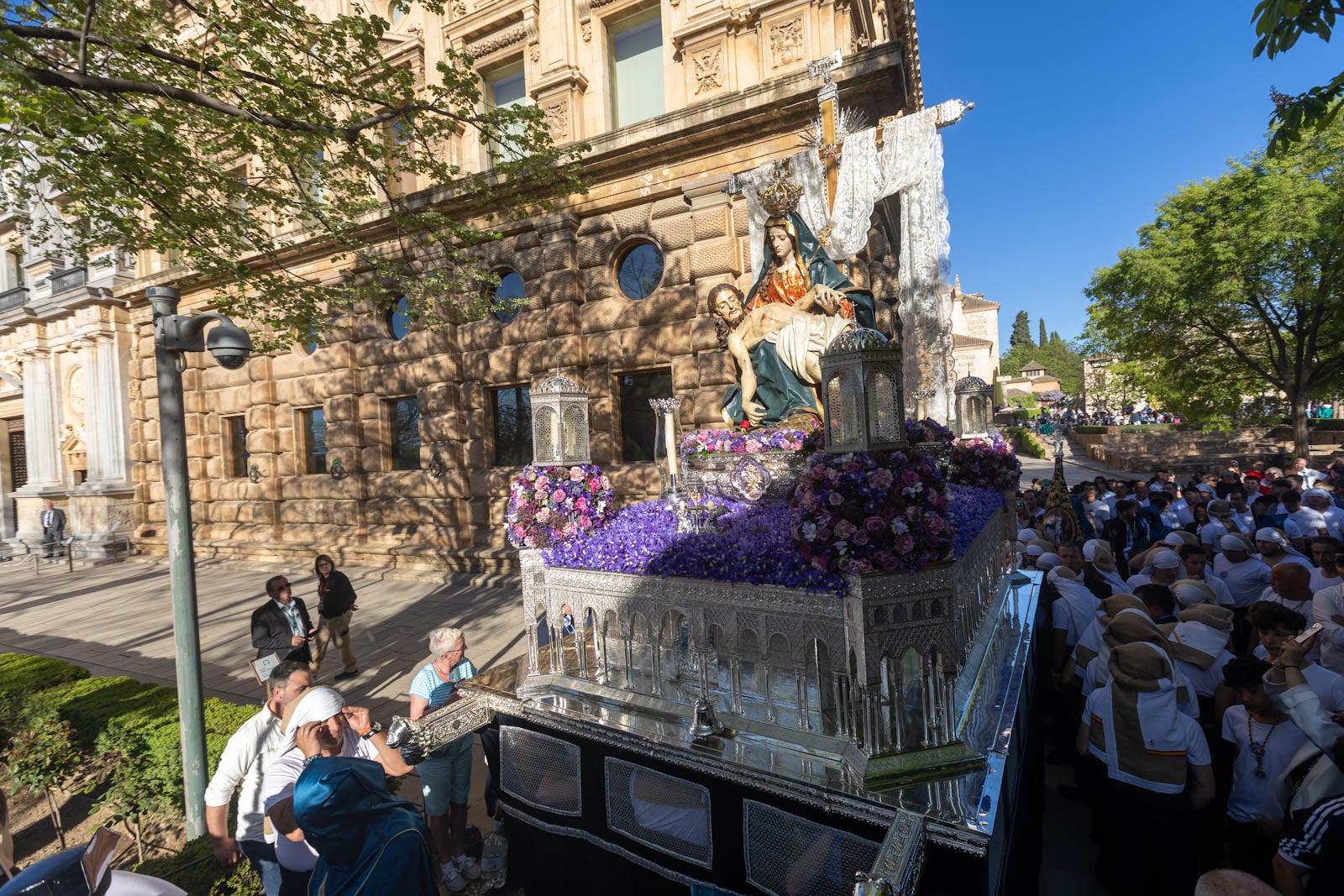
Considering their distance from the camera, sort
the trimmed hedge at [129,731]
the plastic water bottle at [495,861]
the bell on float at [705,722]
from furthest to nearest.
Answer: the trimmed hedge at [129,731], the plastic water bottle at [495,861], the bell on float at [705,722]

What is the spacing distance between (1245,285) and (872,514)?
979 inches

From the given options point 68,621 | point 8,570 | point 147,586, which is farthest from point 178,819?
point 8,570

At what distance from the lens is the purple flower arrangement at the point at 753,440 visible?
6016 mm

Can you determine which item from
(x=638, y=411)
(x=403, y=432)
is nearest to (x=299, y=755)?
(x=638, y=411)

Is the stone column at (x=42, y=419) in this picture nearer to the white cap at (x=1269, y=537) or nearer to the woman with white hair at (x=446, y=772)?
the woman with white hair at (x=446, y=772)

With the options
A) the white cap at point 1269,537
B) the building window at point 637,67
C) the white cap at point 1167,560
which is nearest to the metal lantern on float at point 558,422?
the white cap at point 1167,560

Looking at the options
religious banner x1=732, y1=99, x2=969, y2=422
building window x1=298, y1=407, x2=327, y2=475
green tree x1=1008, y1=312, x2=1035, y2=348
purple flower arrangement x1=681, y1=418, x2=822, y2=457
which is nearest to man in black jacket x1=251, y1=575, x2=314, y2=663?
purple flower arrangement x1=681, y1=418, x2=822, y2=457

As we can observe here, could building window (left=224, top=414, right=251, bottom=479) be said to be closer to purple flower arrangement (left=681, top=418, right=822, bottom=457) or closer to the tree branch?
the tree branch

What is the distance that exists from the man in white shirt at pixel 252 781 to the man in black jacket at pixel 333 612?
15.0 ft

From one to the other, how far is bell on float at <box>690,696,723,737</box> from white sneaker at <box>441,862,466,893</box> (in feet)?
7.40

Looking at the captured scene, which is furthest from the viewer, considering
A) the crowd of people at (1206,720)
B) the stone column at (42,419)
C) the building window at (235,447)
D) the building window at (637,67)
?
the stone column at (42,419)

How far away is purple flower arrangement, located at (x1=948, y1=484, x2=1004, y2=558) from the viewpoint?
4.41 m

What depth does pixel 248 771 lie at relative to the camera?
3408 mm

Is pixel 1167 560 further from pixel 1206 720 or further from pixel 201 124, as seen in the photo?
pixel 201 124
